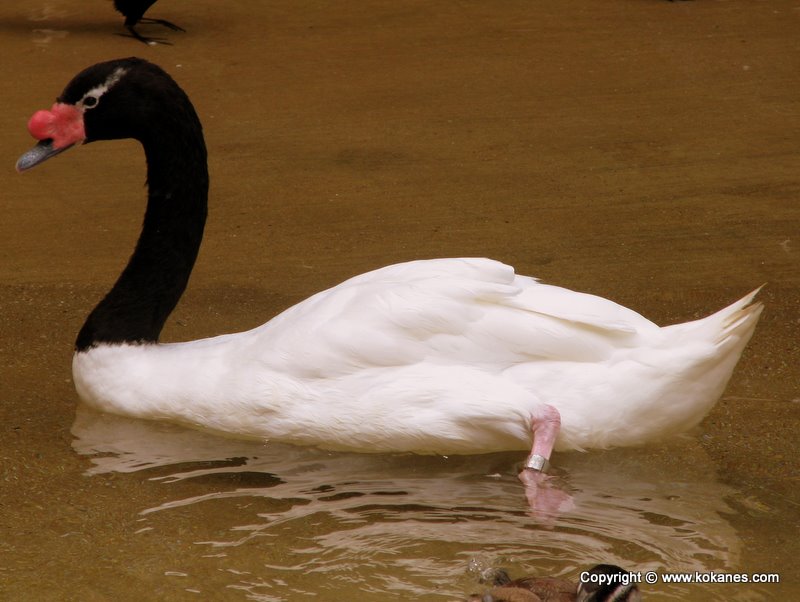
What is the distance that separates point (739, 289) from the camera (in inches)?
213

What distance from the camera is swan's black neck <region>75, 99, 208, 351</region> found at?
176 inches

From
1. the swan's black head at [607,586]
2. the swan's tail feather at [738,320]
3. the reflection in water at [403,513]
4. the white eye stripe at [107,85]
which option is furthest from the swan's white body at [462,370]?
the white eye stripe at [107,85]

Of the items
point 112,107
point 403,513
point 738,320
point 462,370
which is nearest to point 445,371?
point 462,370

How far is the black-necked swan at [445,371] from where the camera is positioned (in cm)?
393

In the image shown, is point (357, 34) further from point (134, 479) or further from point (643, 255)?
point (134, 479)

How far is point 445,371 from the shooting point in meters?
3.99

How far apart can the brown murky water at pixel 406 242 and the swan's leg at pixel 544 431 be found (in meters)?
0.17

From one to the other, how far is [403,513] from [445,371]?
0.46 meters

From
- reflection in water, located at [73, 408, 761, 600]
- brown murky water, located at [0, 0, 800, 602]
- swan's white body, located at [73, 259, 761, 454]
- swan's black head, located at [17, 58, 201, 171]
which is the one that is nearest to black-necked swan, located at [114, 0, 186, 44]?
brown murky water, located at [0, 0, 800, 602]

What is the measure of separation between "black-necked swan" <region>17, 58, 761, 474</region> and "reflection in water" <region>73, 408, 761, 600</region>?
0.10m

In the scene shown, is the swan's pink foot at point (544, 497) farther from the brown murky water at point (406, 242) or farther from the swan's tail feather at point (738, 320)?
the swan's tail feather at point (738, 320)

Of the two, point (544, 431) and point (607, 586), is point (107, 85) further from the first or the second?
point (607, 586)

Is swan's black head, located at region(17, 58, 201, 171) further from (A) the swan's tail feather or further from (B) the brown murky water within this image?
(A) the swan's tail feather

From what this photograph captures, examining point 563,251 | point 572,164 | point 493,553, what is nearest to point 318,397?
point 493,553
